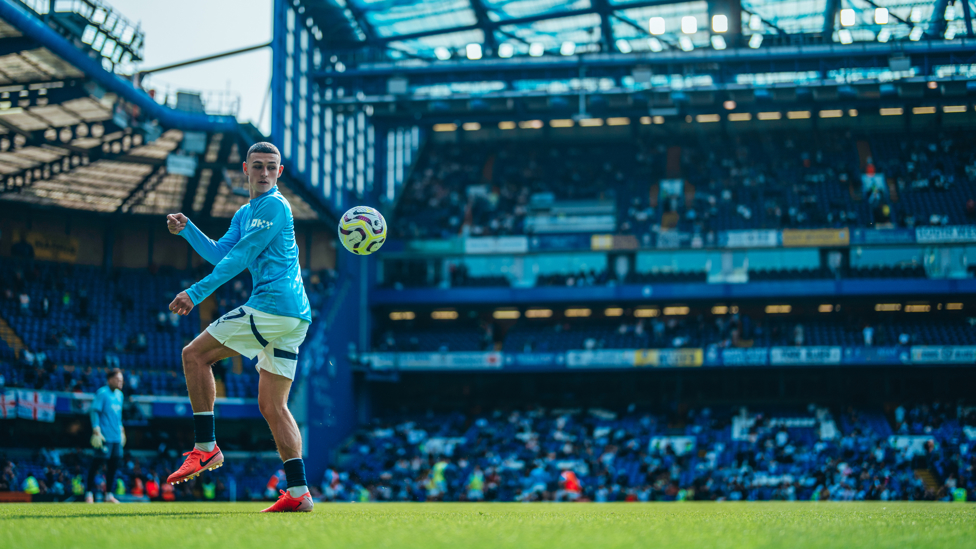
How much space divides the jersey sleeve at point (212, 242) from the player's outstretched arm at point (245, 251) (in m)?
0.21

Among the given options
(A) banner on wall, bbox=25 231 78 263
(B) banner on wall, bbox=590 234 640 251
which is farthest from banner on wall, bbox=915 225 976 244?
(A) banner on wall, bbox=25 231 78 263

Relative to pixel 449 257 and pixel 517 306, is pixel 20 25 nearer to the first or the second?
pixel 449 257

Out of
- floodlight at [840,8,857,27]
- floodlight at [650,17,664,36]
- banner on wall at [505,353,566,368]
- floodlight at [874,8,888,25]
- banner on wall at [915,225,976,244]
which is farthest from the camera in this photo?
banner on wall at [505,353,566,368]

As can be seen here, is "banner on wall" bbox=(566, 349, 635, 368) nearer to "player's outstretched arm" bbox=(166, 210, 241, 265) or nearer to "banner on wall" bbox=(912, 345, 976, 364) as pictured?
"banner on wall" bbox=(912, 345, 976, 364)

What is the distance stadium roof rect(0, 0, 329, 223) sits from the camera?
74.7 feet

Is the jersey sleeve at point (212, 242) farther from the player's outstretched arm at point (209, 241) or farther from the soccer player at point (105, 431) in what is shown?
the soccer player at point (105, 431)

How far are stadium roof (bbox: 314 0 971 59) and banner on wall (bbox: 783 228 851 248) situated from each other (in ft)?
26.4

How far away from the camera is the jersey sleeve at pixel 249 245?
5.71 meters

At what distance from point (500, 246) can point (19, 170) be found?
19.4 meters

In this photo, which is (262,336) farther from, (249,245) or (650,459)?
(650,459)

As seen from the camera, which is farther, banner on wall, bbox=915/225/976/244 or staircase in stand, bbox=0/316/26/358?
banner on wall, bbox=915/225/976/244

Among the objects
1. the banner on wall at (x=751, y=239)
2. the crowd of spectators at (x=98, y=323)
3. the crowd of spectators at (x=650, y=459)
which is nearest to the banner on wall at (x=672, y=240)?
the banner on wall at (x=751, y=239)

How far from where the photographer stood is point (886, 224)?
37375mm

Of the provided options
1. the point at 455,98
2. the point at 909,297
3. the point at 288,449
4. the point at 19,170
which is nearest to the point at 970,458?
the point at 909,297
